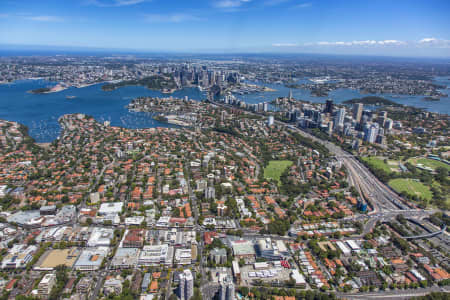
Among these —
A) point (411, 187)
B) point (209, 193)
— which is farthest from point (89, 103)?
point (411, 187)

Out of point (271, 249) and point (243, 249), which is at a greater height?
point (271, 249)

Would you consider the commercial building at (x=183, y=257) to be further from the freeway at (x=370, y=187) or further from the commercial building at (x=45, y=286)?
the freeway at (x=370, y=187)

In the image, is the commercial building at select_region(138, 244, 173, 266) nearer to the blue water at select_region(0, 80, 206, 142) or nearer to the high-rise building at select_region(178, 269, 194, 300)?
the high-rise building at select_region(178, 269, 194, 300)

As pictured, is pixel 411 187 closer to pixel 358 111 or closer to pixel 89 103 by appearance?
pixel 358 111

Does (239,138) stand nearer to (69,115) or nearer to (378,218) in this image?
(378,218)

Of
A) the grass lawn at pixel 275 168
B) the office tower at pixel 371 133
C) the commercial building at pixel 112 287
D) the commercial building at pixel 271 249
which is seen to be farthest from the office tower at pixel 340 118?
the commercial building at pixel 112 287

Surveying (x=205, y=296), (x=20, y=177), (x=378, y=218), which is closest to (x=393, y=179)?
(x=378, y=218)

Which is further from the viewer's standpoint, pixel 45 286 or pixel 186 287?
pixel 45 286

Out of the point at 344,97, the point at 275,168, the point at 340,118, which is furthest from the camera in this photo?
the point at 344,97
